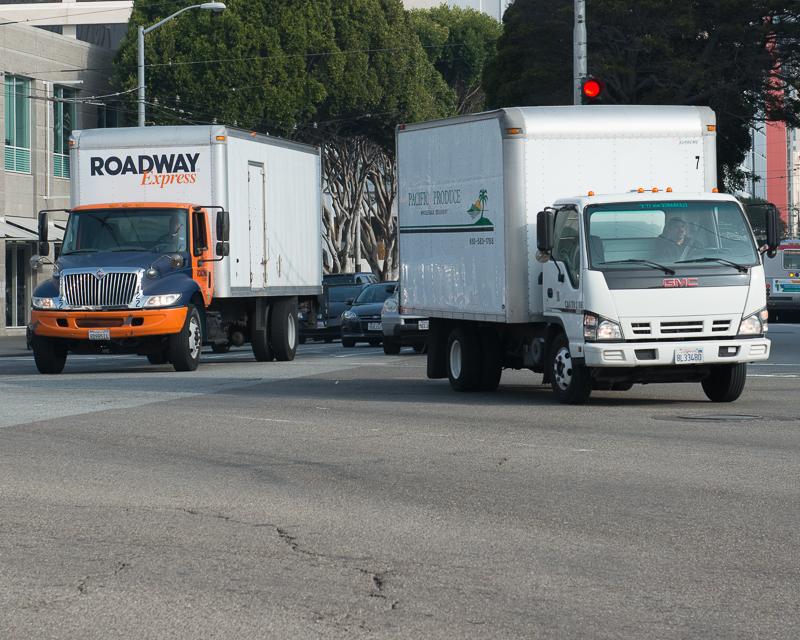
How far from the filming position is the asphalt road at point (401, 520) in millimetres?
7066

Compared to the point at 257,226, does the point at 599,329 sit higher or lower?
lower

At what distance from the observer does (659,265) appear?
16.9 metres

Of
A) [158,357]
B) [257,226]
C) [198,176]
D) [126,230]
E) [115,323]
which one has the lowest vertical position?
[158,357]

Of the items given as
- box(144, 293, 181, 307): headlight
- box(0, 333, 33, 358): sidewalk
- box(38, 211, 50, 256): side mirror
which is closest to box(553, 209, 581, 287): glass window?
box(144, 293, 181, 307): headlight

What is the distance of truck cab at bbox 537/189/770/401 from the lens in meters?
16.8

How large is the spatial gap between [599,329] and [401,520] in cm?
739

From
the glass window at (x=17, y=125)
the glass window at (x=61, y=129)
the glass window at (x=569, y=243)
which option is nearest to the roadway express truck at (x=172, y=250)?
the glass window at (x=569, y=243)

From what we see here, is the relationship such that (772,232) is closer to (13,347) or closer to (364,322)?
(364,322)

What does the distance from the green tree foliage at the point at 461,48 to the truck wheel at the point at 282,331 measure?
4093cm

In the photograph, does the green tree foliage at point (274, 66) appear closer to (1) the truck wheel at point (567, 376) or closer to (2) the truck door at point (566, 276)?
(2) the truck door at point (566, 276)

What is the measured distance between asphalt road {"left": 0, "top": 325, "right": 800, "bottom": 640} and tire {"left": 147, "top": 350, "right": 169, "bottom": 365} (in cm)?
675

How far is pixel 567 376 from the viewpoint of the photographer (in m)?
17.5

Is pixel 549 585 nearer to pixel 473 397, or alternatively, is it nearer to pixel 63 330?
pixel 473 397

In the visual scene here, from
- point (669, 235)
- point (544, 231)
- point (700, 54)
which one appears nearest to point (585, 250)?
point (544, 231)
